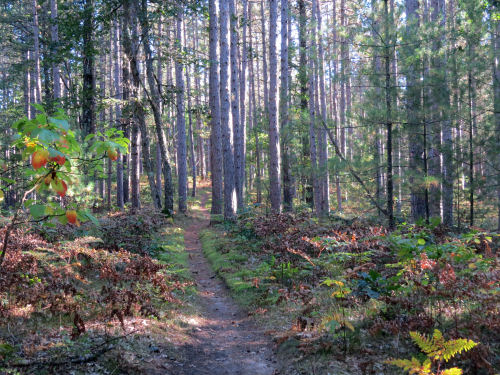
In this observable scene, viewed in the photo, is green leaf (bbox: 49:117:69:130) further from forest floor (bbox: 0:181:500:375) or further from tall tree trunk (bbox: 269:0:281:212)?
tall tree trunk (bbox: 269:0:281:212)

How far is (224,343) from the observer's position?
224 inches

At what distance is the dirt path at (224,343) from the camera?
476 cm

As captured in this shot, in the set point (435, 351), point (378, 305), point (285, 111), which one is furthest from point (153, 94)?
point (435, 351)

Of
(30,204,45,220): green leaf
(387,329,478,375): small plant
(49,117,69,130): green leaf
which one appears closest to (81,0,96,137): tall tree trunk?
(30,204,45,220): green leaf

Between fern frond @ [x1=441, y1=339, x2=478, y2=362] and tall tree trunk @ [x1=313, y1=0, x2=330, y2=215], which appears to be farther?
tall tree trunk @ [x1=313, y1=0, x2=330, y2=215]

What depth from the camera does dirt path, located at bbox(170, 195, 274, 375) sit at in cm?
476

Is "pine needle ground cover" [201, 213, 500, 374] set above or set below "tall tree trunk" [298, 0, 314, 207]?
below

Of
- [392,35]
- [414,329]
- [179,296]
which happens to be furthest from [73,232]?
[392,35]

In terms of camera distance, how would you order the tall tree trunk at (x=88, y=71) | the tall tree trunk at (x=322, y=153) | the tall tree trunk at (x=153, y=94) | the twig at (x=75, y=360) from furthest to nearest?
the tall tree trunk at (x=153, y=94), the tall tree trunk at (x=88, y=71), the tall tree trunk at (x=322, y=153), the twig at (x=75, y=360)

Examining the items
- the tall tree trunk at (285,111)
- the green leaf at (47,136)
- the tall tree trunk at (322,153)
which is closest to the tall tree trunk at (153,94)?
the tall tree trunk at (285,111)

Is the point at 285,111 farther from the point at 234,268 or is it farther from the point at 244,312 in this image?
the point at 244,312

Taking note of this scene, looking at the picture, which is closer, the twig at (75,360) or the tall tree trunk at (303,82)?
the twig at (75,360)

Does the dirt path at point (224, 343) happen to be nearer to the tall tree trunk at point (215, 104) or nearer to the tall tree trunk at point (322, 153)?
the tall tree trunk at point (322, 153)

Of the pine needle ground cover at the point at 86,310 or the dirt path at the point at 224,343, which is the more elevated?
the pine needle ground cover at the point at 86,310
